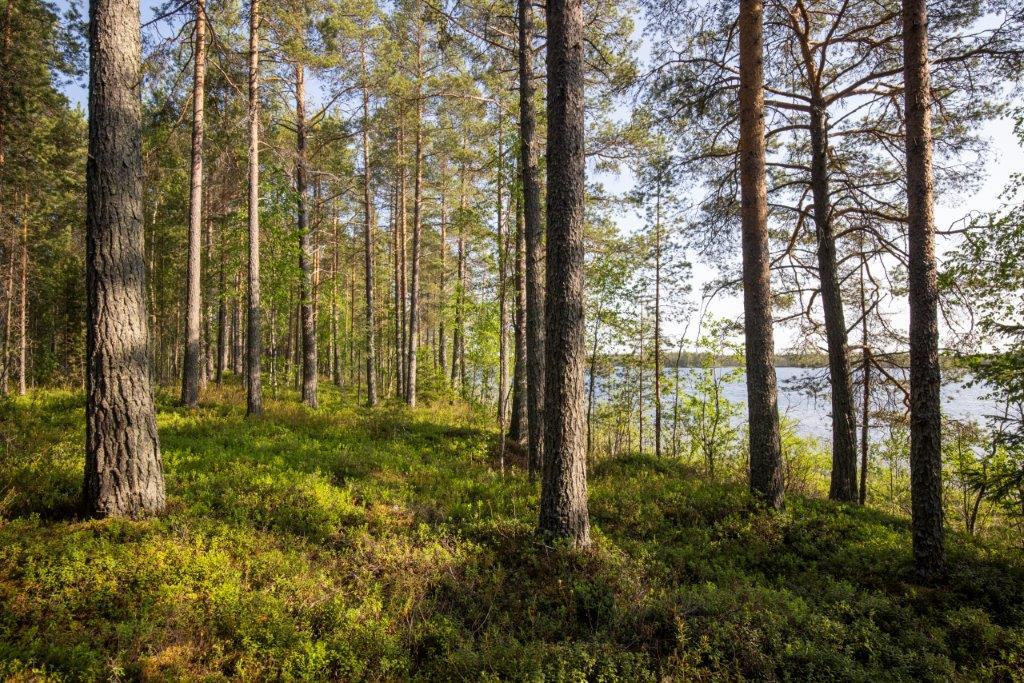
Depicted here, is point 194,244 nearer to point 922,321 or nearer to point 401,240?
point 401,240

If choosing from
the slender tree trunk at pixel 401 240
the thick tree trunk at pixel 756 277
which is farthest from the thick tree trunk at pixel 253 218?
the thick tree trunk at pixel 756 277

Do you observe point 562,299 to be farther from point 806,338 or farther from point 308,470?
point 806,338

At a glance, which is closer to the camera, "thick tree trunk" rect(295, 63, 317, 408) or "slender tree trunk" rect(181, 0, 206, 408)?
"slender tree trunk" rect(181, 0, 206, 408)

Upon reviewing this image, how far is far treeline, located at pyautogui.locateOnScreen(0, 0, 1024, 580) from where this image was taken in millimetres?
5328

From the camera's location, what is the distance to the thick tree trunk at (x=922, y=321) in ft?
18.1

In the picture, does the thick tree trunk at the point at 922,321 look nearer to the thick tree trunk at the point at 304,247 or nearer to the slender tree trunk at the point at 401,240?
the slender tree trunk at the point at 401,240

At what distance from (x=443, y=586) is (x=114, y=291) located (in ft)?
15.8

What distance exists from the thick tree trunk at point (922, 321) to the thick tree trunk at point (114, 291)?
9.29 m

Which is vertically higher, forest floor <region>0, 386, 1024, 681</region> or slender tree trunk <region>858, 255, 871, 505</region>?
slender tree trunk <region>858, 255, 871, 505</region>

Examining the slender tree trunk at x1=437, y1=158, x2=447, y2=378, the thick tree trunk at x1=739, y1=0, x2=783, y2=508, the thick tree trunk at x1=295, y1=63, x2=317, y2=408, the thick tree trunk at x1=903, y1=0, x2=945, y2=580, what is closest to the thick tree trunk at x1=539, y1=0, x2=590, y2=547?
the thick tree trunk at x1=739, y1=0, x2=783, y2=508

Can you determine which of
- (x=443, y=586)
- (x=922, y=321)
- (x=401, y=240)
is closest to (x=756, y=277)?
(x=922, y=321)

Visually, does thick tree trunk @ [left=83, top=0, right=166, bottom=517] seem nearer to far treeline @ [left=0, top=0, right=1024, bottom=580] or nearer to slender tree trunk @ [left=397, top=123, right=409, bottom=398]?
far treeline @ [left=0, top=0, right=1024, bottom=580]

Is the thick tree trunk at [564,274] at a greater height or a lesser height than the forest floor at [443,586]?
greater

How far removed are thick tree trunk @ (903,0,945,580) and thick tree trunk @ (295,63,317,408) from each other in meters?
13.8
